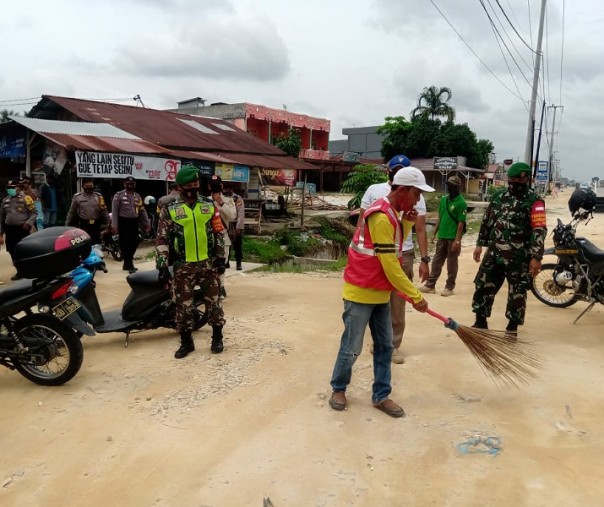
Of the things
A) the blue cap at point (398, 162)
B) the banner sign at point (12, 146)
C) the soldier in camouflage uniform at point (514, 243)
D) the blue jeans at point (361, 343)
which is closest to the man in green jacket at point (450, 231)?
the soldier in camouflage uniform at point (514, 243)

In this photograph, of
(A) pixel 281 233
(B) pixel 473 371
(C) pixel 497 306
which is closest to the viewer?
(B) pixel 473 371

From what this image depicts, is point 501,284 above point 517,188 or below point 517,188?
below

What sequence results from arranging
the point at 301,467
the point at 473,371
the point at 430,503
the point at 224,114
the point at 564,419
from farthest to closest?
the point at 224,114
the point at 473,371
the point at 564,419
the point at 301,467
the point at 430,503

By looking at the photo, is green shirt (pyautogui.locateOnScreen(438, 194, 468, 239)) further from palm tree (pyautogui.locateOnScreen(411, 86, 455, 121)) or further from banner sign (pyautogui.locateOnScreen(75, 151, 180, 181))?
palm tree (pyautogui.locateOnScreen(411, 86, 455, 121))

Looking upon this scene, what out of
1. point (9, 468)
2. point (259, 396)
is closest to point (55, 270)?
point (9, 468)

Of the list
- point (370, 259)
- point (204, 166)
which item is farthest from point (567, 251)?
point (204, 166)

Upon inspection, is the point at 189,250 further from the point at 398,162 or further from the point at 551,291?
the point at 551,291

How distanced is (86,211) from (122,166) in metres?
3.83

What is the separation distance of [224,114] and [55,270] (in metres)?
31.2

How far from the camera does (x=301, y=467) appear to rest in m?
2.78

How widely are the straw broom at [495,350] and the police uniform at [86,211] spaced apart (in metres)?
6.02

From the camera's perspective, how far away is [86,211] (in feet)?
25.8

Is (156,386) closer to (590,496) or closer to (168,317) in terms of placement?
(168,317)

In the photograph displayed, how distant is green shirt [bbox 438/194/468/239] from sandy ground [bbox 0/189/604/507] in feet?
7.48
